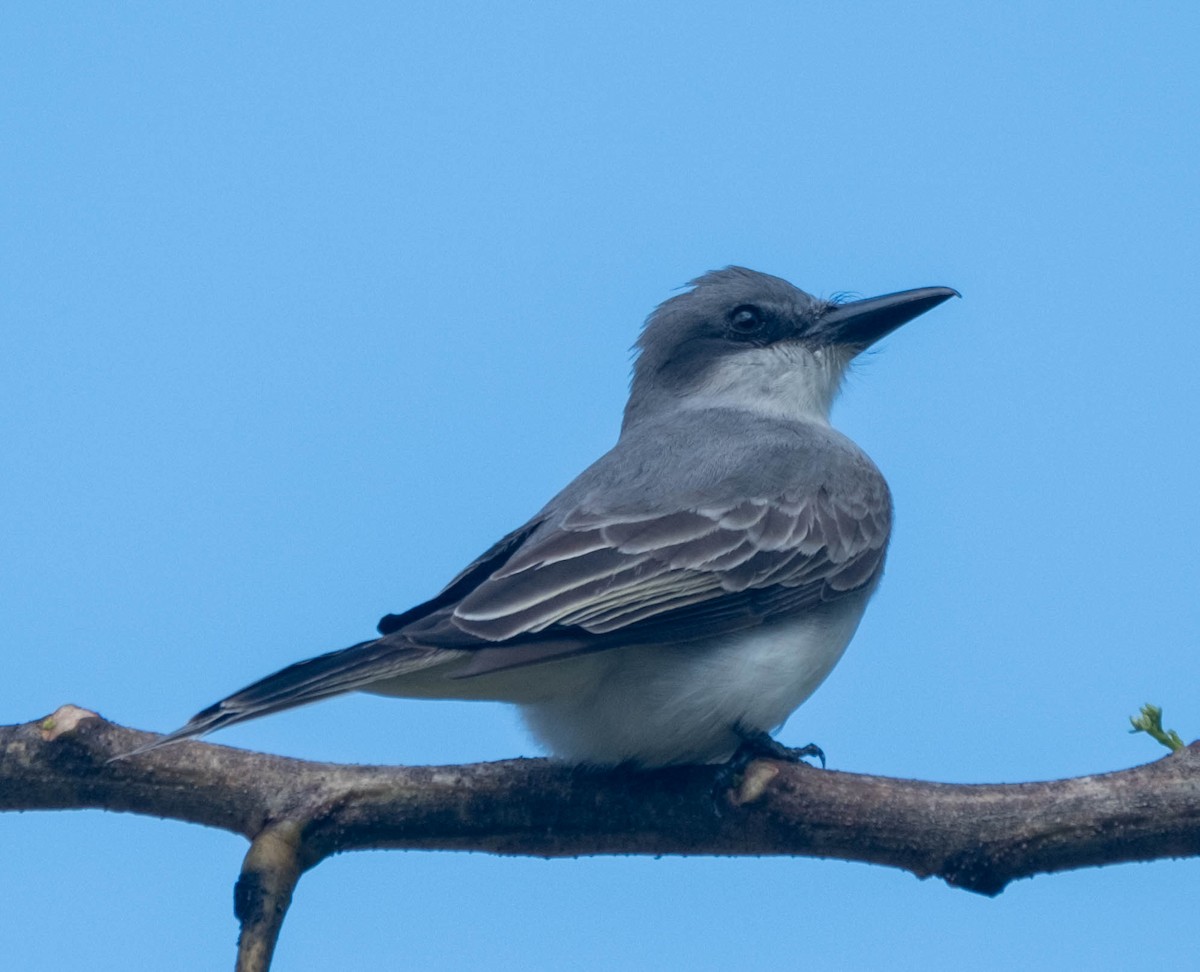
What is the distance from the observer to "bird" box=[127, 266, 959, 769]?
5340 mm

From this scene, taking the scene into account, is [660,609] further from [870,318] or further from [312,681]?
[870,318]

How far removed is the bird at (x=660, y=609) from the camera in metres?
5.34

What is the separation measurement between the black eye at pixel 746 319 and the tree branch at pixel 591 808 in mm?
3558

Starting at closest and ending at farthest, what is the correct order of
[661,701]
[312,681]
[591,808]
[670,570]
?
[312,681], [591,808], [661,701], [670,570]

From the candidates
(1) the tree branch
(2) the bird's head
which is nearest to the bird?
(1) the tree branch

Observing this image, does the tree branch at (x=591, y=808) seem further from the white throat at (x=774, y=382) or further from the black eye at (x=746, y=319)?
the black eye at (x=746, y=319)

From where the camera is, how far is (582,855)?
5.57 meters

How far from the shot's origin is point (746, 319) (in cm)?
862

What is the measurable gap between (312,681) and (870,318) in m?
4.60

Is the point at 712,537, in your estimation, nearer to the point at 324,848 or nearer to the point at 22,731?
the point at 324,848

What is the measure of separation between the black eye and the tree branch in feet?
11.7

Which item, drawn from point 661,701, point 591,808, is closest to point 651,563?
point 661,701

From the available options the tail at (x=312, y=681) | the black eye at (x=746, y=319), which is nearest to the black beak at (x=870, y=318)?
the black eye at (x=746, y=319)

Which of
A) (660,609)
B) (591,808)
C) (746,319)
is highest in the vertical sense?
(746,319)
